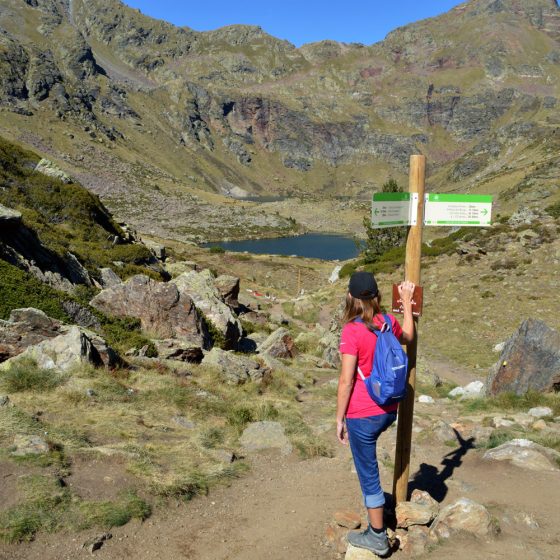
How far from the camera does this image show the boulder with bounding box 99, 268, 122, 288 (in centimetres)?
2098

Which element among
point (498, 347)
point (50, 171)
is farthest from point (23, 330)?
point (50, 171)

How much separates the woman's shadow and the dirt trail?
1.8 inches

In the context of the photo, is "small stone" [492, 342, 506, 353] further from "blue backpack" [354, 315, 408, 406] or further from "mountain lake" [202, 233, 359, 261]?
"mountain lake" [202, 233, 359, 261]

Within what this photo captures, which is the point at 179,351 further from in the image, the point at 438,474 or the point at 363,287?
the point at 363,287

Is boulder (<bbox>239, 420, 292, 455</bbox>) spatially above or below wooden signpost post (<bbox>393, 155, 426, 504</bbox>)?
below

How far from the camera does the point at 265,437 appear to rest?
9.38m

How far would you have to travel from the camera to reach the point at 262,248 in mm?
105438

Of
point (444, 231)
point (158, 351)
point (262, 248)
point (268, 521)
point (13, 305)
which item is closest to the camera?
point (268, 521)

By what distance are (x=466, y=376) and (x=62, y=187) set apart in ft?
80.8

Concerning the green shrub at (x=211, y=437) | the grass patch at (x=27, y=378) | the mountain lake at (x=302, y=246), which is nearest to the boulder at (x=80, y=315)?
the grass patch at (x=27, y=378)

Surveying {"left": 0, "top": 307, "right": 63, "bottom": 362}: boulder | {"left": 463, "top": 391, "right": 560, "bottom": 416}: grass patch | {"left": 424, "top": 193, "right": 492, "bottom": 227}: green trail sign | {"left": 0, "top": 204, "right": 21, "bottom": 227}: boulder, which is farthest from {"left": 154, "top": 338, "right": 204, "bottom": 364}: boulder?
{"left": 424, "top": 193, "right": 492, "bottom": 227}: green trail sign

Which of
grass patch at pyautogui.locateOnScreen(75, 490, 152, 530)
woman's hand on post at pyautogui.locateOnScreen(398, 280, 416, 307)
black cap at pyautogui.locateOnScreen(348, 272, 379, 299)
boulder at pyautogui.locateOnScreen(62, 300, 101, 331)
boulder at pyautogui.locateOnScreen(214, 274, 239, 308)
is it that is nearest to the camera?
black cap at pyautogui.locateOnScreen(348, 272, 379, 299)

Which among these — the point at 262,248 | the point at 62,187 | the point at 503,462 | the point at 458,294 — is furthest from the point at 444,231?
the point at 503,462

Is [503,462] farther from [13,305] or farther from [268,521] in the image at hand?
[13,305]
